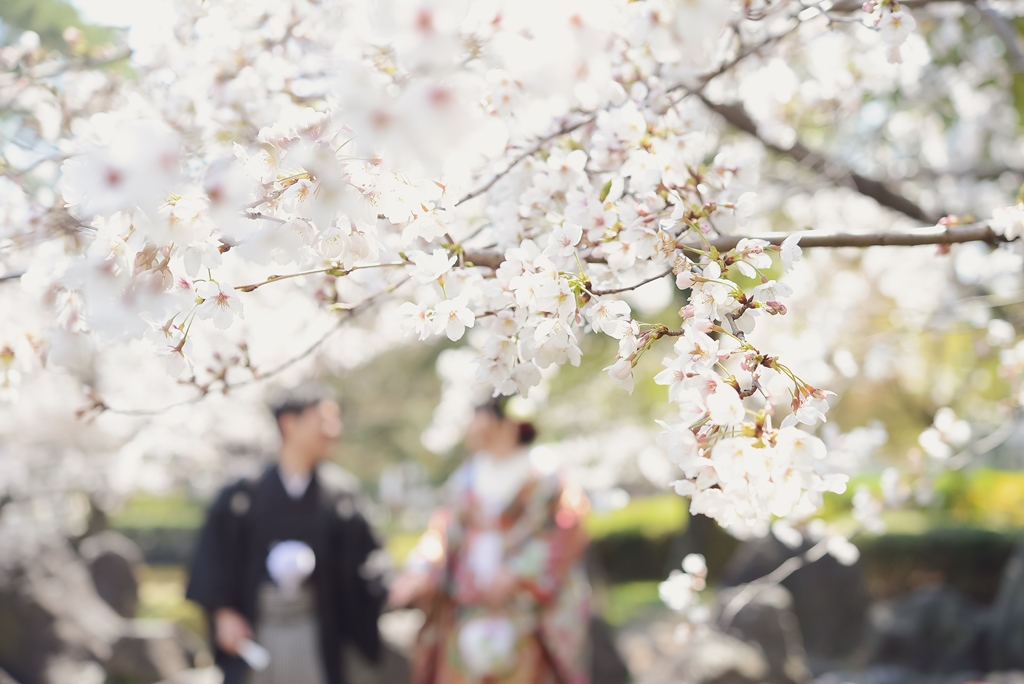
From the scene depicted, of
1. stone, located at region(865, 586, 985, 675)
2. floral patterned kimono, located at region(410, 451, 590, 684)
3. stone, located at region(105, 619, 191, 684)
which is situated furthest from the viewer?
stone, located at region(105, 619, 191, 684)

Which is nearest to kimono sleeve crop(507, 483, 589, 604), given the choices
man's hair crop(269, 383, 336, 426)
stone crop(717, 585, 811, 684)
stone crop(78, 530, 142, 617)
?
man's hair crop(269, 383, 336, 426)

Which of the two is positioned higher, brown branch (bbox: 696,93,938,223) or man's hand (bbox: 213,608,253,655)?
brown branch (bbox: 696,93,938,223)

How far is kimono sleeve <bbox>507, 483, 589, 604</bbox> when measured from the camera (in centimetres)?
326

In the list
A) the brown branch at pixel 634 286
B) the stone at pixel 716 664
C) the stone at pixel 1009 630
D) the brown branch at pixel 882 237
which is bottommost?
the stone at pixel 1009 630

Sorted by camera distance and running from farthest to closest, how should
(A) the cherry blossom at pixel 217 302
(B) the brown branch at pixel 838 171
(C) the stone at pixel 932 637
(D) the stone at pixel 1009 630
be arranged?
(C) the stone at pixel 932 637 → (D) the stone at pixel 1009 630 → (B) the brown branch at pixel 838 171 → (A) the cherry blossom at pixel 217 302

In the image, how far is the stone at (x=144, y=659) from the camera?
5.22 m

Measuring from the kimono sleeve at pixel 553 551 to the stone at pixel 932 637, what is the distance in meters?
3.02

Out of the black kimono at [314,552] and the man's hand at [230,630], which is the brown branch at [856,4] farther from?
the man's hand at [230,630]

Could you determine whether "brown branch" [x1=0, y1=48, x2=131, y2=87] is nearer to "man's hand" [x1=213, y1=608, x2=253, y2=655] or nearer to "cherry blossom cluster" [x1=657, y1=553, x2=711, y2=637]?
"cherry blossom cluster" [x1=657, y1=553, x2=711, y2=637]

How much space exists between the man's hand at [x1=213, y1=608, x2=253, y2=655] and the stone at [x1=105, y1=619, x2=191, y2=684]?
8.30ft

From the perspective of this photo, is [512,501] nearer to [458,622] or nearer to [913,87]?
[458,622]

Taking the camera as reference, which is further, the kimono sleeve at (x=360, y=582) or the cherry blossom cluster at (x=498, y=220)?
the kimono sleeve at (x=360, y=582)

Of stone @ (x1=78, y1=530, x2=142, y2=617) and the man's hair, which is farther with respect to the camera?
stone @ (x1=78, y1=530, x2=142, y2=617)

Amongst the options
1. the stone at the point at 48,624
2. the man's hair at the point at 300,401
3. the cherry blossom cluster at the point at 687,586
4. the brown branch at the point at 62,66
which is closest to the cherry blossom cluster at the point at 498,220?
the brown branch at the point at 62,66
